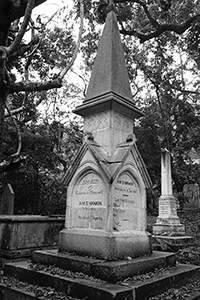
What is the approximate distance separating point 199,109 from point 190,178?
536 cm

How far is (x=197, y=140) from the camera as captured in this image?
18625 mm

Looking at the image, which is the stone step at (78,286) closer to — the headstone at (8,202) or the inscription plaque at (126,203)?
the inscription plaque at (126,203)

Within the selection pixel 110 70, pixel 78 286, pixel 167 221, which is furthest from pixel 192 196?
pixel 78 286

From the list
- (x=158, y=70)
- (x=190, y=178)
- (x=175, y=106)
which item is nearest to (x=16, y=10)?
(x=158, y=70)

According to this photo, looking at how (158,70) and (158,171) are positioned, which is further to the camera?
(158,171)

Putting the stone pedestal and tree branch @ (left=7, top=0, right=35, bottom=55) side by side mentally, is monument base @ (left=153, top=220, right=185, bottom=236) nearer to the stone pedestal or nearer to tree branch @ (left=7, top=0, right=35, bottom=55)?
the stone pedestal

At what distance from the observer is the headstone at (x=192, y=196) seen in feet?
56.2

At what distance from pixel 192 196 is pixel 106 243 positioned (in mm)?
14942

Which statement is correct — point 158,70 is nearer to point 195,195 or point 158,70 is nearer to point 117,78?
point 195,195

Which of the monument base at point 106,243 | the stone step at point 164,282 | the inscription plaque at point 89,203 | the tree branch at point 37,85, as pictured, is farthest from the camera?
the tree branch at point 37,85

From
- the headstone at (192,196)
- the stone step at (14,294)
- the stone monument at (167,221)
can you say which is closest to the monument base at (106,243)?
the stone step at (14,294)

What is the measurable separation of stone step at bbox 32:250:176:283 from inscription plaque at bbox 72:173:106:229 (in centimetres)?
55

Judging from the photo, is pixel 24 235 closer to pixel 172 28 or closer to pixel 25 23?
pixel 25 23

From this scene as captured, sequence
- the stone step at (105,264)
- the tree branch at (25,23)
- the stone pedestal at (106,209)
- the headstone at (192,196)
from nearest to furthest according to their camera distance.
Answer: the stone step at (105,264) → the stone pedestal at (106,209) → the tree branch at (25,23) → the headstone at (192,196)
